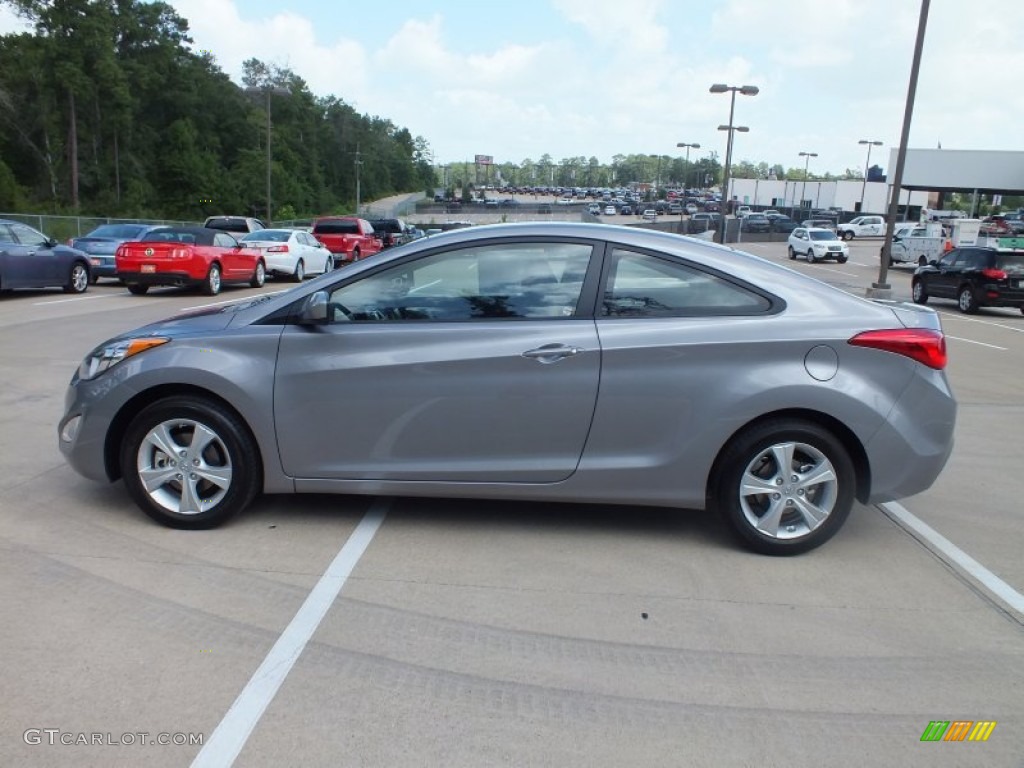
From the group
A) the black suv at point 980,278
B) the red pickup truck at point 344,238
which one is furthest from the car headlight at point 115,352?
the red pickup truck at point 344,238

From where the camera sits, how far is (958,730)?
3102mm

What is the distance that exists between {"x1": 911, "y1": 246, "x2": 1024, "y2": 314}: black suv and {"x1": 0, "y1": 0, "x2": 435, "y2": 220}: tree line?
37222 millimetres

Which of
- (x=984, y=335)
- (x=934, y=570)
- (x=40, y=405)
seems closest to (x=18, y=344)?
(x=40, y=405)

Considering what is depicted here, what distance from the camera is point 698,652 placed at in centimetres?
359

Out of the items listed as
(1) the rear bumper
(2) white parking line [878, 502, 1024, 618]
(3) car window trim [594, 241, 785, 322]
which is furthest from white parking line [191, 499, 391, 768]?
(1) the rear bumper

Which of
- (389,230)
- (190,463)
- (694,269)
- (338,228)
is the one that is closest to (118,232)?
(338,228)

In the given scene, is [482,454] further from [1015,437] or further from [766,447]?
[1015,437]

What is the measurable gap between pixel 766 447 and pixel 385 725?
2.46 metres

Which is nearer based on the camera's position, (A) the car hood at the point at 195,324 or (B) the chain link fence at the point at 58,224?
(A) the car hood at the point at 195,324

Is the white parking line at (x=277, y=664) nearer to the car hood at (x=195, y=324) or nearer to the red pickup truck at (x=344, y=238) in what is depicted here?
the car hood at (x=195, y=324)

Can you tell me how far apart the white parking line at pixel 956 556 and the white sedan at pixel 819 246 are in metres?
39.4

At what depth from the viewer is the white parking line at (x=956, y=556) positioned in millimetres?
4244

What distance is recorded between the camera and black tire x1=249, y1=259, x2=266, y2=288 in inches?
853

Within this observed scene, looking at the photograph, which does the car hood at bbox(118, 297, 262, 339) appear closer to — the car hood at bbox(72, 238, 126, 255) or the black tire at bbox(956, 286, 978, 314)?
the car hood at bbox(72, 238, 126, 255)
